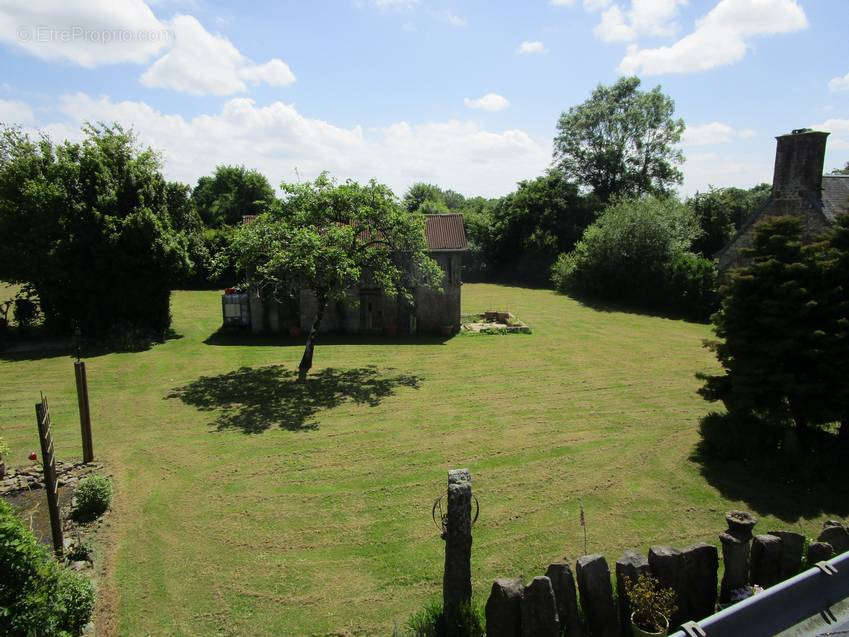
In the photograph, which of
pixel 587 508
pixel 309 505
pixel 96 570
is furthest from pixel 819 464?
pixel 96 570

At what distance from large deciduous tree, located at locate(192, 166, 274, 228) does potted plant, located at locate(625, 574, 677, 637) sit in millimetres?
50969

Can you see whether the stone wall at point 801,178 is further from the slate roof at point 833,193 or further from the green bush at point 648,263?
the green bush at point 648,263

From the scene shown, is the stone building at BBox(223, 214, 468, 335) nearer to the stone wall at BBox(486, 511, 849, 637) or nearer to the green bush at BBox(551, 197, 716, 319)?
the green bush at BBox(551, 197, 716, 319)

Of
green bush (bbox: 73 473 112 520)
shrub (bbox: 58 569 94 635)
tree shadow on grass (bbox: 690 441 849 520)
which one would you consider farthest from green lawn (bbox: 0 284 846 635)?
shrub (bbox: 58 569 94 635)

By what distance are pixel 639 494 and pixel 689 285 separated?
26.9 metres

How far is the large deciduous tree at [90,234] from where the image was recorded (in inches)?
943

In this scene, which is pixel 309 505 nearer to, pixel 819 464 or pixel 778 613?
pixel 778 613

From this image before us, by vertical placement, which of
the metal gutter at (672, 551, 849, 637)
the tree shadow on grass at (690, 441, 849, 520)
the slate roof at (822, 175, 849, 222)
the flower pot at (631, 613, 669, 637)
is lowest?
the tree shadow on grass at (690, 441, 849, 520)

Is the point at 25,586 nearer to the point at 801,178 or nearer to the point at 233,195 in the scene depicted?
the point at 801,178

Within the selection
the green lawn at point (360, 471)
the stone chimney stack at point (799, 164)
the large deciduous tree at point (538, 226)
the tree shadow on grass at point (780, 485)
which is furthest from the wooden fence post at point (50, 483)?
the large deciduous tree at point (538, 226)

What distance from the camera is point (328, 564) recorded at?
9.27m

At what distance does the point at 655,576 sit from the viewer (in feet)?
23.3

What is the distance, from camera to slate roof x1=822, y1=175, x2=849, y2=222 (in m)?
24.9

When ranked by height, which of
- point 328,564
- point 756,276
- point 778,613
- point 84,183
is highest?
point 84,183
